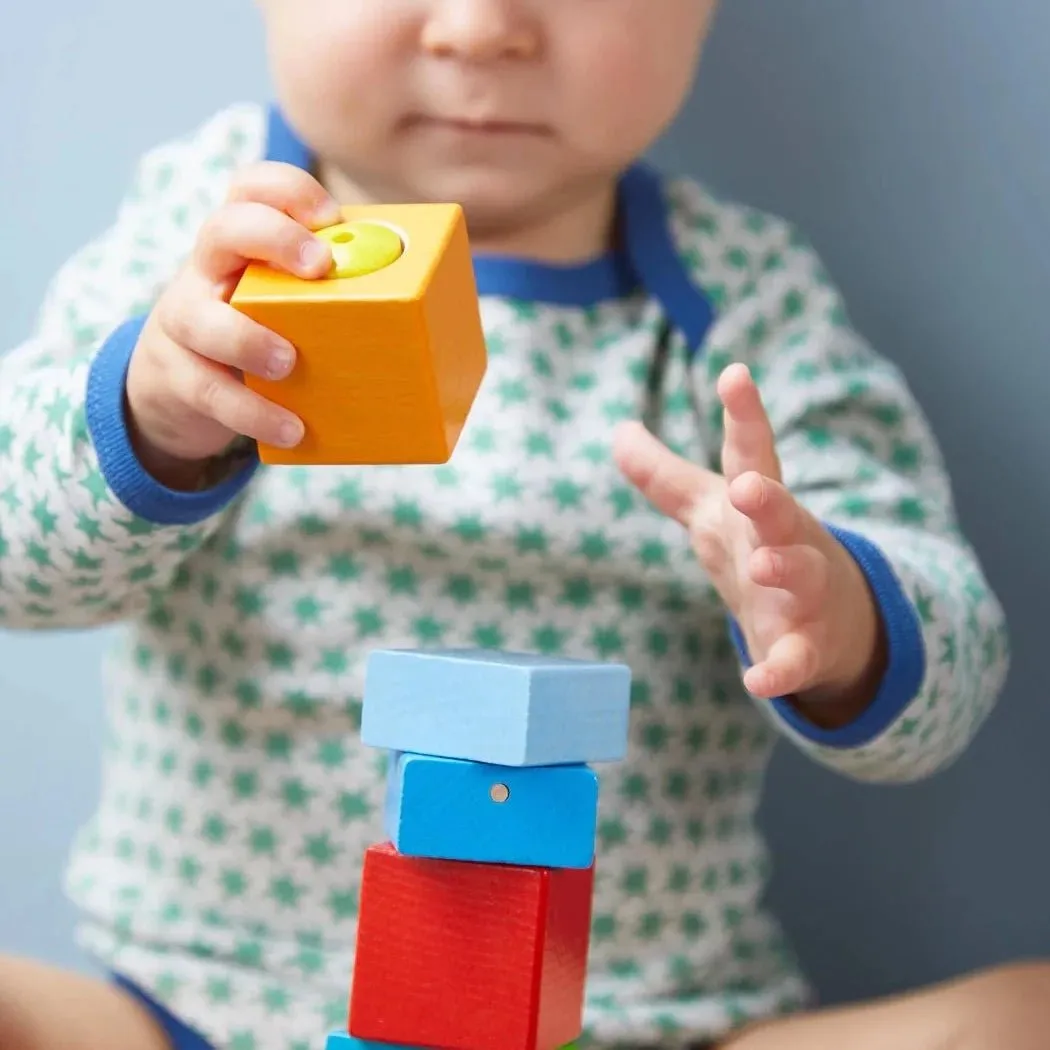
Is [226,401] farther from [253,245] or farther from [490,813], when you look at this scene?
[490,813]

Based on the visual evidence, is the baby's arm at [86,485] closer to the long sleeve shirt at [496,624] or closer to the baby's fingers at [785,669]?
the long sleeve shirt at [496,624]

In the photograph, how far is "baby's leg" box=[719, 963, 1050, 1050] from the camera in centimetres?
71

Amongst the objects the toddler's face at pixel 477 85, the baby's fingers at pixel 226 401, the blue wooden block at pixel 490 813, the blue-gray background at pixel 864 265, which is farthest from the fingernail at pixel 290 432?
the blue-gray background at pixel 864 265

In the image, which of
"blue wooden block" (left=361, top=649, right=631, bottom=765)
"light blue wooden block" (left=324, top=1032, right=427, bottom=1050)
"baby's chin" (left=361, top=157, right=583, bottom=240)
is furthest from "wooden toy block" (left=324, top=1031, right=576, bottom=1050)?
"baby's chin" (left=361, top=157, right=583, bottom=240)

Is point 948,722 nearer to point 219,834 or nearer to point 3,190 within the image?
point 219,834

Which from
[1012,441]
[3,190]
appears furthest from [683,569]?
[3,190]

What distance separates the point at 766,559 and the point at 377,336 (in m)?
0.18

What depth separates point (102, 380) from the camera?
2.36 ft

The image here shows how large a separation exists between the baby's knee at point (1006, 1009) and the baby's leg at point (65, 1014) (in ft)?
1.25

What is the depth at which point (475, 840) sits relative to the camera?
57 centimetres

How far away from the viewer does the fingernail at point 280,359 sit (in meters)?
0.56

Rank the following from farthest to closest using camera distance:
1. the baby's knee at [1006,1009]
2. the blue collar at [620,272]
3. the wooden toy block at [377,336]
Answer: the blue collar at [620,272] < the baby's knee at [1006,1009] < the wooden toy block at [377,336]

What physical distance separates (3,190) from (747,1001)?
658mm

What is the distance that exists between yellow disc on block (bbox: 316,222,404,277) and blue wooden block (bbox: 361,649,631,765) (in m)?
0.13
